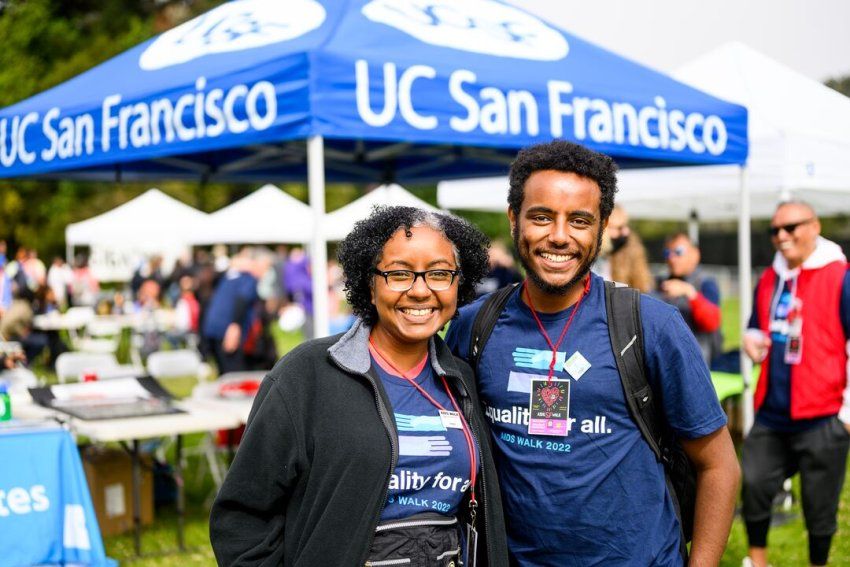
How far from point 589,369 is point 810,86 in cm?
616

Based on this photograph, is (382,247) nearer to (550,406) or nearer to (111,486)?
(550,406)

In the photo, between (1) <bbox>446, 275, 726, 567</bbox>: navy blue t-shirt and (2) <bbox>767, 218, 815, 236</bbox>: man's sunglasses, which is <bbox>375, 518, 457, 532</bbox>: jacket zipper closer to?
(1) <bbox>446, 275, 726, 567</bbox>: navy blue t-shirt

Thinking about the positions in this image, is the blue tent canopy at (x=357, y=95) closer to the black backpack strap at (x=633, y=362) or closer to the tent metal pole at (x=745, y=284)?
the tent metal pole at (x=745, y=284)

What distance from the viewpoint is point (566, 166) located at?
2117 millimetres

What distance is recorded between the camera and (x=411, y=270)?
2113 millimetres

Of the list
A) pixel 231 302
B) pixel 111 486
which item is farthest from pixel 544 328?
pixel 231 302

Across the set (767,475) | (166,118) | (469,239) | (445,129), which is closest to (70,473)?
(166,118)

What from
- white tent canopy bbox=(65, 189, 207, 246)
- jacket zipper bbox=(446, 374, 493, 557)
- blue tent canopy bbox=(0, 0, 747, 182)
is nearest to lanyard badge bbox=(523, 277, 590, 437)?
jacket zipper bbox=(446, 374, 493, 557)

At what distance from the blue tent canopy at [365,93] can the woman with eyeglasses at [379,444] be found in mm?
1752

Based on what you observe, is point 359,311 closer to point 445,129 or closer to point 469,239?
point 469,239

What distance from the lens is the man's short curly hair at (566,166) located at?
212cm

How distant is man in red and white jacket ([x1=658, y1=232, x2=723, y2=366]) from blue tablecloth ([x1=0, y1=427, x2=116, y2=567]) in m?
3.58

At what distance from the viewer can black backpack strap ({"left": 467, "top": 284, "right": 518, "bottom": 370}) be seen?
2227 mm

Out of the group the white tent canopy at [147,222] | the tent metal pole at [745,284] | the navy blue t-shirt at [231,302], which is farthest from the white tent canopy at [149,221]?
the tent metal pole at [745,284]
